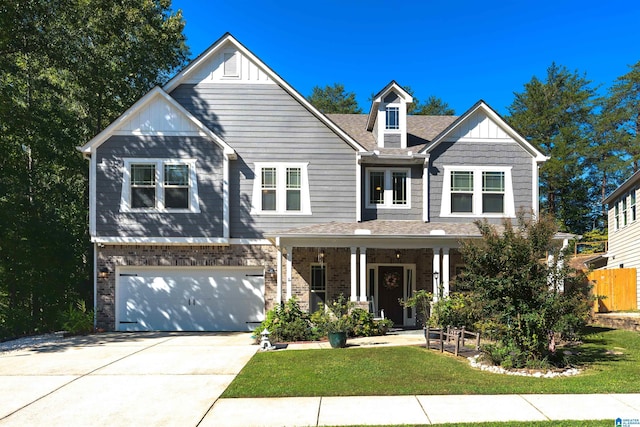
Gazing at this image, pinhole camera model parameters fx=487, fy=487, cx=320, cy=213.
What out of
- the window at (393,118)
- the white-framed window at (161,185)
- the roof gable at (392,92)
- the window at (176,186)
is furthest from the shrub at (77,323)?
the roof gable at (392,92)

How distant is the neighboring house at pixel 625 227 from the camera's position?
71.0 feet

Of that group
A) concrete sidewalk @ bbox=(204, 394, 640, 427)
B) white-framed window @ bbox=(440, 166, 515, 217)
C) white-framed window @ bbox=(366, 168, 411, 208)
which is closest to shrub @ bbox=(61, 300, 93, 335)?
white-framed window @ bbox=(366, 168, 411, 208)

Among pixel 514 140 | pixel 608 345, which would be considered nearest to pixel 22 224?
pixel 514 140

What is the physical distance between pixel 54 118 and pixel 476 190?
55.1ft

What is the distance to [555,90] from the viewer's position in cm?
4062

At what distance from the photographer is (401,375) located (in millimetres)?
8930

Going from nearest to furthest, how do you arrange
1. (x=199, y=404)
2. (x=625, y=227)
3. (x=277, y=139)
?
1. (x=199, y=404)
2. (x=277, y=139)
3. (x=625, y=227)

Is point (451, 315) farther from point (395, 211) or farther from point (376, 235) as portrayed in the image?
point (395, 211)

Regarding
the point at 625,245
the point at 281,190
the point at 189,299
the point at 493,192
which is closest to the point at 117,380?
the point at 189,299

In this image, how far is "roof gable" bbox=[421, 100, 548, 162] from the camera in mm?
17391

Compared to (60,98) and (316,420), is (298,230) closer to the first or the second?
(316,420)

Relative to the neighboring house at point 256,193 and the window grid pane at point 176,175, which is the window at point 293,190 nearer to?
the neighboring house at point 256,193

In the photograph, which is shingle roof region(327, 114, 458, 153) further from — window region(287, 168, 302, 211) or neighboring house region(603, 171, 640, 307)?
neighboring house region(603, 171, 640, 307)

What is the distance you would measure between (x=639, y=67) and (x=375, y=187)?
3247cm
